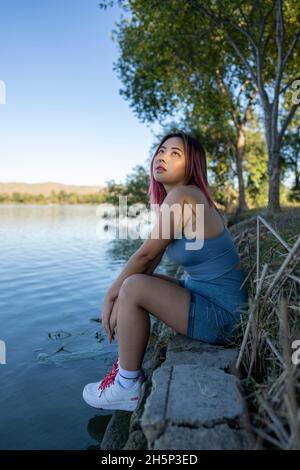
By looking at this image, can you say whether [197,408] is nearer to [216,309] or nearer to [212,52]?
[216,309]

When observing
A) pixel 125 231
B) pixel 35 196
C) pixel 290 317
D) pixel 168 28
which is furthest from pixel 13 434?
pixel 35 196

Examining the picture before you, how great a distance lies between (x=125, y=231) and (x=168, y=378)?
19145 mm

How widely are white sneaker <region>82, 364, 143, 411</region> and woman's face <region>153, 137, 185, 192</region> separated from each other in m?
1.33

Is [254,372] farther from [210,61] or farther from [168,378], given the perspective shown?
[210,61]

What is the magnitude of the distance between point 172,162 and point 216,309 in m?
1.04

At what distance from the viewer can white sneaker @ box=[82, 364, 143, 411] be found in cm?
243

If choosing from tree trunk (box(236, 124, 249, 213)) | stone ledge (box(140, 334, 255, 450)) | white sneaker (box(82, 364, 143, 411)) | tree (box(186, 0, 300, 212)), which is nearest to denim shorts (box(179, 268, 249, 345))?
stone ledge (box(140, 334, 255, 450))

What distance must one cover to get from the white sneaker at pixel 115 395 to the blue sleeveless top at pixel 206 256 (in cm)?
76

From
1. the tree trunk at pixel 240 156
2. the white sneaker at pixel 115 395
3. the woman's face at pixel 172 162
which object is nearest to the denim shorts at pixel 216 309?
the white sneaker at pixel 115 395

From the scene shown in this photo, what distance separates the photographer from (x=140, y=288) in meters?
2.37

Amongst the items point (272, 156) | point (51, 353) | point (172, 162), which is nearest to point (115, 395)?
point (172, 162)

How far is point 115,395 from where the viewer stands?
2463mm

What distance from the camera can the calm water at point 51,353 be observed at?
8.63 ft
